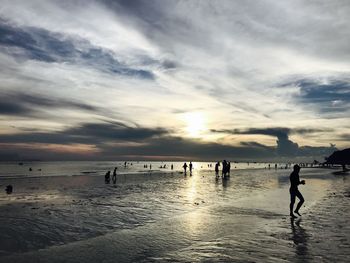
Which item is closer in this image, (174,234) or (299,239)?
(299,239)

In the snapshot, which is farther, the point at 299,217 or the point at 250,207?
the point at 250,207

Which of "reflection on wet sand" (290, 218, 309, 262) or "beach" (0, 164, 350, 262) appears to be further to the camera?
"beach" (0, 164, 350, 262)

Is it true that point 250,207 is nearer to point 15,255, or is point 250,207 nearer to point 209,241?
point 209,241

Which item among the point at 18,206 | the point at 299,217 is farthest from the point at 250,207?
the point at 18,206

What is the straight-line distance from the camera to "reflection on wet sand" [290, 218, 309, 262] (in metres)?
8.38

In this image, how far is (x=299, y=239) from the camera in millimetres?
10234

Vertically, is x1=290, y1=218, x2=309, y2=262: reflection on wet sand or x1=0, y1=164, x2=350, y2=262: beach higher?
x1=290, y1=218, x2=309, y2=262: reflection on wet sand

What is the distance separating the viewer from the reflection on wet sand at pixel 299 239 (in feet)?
27.5

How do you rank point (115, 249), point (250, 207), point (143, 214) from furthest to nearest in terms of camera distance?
point (250, 207) < point (143, 214) < point (115, 249)

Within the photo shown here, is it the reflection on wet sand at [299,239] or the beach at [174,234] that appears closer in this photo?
the reflection on wet sand at [299,239]

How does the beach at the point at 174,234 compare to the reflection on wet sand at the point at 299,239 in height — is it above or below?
below

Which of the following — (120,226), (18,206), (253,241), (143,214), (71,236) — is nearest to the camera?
(253,241)

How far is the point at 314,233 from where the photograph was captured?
1112 centimetres

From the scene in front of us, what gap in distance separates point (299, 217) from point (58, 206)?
1315 cm
